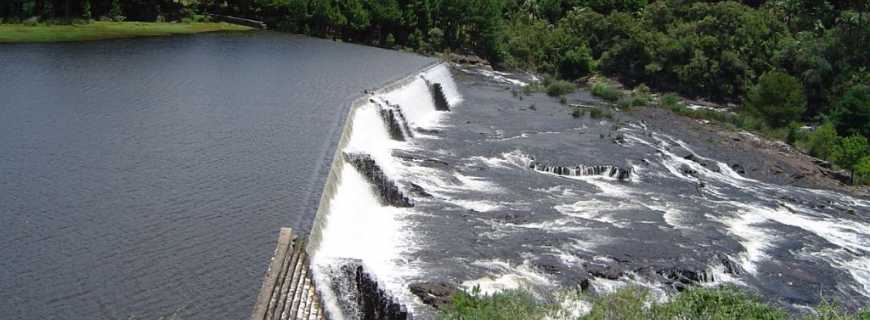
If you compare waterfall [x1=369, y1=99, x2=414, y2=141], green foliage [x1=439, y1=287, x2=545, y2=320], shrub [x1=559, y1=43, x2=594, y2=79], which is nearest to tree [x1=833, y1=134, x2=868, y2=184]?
waterfall [x1=369, y1=99, x2=414, y2=141]

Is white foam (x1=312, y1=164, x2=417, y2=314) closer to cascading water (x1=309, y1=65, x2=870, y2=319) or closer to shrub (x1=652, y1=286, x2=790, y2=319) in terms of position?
cascading water (x1=309, y1=65, x2=870, y2=319)

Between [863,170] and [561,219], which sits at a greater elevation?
[863,170]

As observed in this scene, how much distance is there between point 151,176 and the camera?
27.8m

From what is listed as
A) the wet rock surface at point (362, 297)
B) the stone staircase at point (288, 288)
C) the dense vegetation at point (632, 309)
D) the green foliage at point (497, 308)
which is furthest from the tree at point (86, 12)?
the dense vegetation at point (632, 309)

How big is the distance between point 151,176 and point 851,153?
34.9m

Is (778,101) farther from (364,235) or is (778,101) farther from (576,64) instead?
(364,235)

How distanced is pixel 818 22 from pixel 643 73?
710 inches

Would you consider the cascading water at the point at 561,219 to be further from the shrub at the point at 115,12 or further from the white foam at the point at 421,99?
the shrub at the point at 115,12

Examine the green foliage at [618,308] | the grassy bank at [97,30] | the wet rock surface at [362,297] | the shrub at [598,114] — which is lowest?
the wet rock surface at [362,297]

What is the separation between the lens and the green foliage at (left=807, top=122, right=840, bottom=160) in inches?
1885

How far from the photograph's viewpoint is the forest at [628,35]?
69.0m

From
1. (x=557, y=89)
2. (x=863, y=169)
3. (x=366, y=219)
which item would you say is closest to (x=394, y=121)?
(x=366, y=219)

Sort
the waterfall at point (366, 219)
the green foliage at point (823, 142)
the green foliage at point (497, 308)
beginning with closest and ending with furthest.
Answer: the green foliage at point (497, 308) → the waterfall at point (366, 219) → the green foliage at point (823, 142)

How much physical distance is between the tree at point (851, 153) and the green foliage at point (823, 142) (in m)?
1.25
